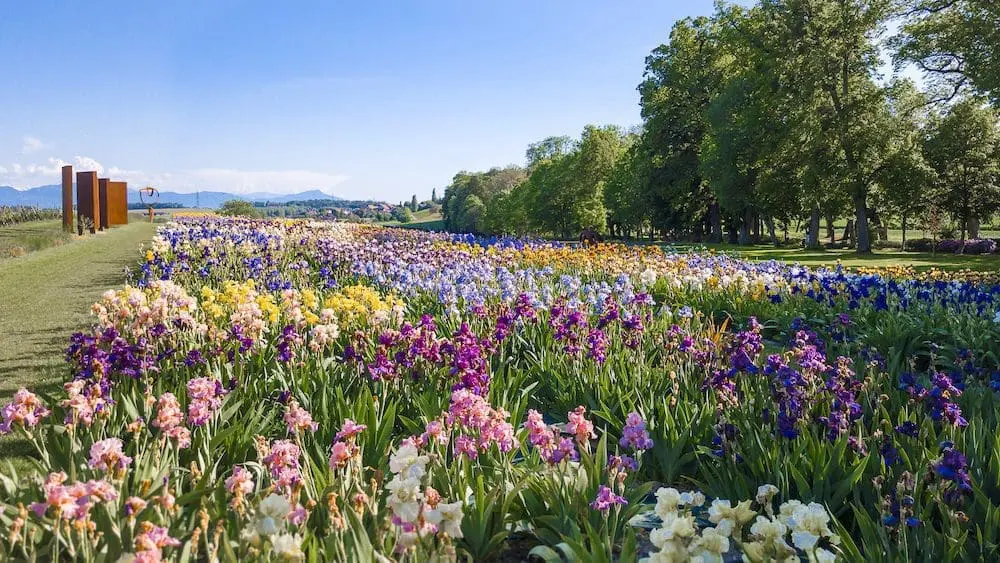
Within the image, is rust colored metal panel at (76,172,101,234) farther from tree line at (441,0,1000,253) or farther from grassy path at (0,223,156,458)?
tree line at (441,0,1000,253)

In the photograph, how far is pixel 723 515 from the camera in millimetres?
2174

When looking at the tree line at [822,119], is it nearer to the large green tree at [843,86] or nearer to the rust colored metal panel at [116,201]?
the large green tree at [843,86]

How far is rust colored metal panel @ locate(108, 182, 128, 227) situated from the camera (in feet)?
106

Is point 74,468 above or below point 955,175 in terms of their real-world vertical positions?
below

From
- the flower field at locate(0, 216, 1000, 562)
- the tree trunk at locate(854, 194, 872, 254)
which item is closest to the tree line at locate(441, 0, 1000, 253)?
the tree trunk at locate(854, 194, 872, 254)

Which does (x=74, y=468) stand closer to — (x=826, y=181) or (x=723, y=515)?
(x=723, y=515)

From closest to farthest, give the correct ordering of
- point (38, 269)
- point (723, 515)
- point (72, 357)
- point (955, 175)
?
point (723, 515) < point (72, 357) < point (38, 269) < point (955, 175)

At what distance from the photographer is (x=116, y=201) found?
3291cm

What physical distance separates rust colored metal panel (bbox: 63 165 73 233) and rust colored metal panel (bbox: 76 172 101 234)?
0.49 m

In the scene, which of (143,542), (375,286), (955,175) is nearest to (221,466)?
(143,542)

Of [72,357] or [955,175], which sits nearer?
[72,357]

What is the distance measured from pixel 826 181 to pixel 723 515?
2809 cm

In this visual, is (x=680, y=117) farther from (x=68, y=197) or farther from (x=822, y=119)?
(x=68, y=197)

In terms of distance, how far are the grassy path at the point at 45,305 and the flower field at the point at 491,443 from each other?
1.39 metres
